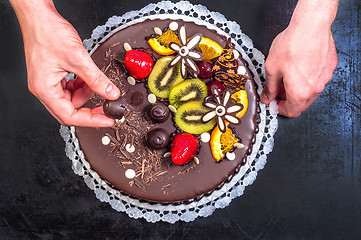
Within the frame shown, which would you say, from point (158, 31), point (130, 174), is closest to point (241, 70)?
point (158, 31)

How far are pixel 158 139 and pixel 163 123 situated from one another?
14 centimetres

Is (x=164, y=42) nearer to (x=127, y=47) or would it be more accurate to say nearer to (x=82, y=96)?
(x=127, y=47)

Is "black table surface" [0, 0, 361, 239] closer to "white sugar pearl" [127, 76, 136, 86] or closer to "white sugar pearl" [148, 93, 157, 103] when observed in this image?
"white sugar pearl" [127, 76, 136, 86]

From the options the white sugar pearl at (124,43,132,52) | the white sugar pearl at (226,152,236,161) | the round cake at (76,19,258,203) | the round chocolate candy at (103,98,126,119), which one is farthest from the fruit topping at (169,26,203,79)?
the white sugar pearl at (226,152,236,161)

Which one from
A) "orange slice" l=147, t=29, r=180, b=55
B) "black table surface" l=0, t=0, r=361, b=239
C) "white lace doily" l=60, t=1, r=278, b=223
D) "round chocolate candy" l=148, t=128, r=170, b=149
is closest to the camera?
"round chocolate candy" l=148, t=128, r=170, b=149

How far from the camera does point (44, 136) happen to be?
93.0 inches

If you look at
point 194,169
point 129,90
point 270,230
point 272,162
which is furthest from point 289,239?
point 129,90

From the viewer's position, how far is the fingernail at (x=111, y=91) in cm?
174

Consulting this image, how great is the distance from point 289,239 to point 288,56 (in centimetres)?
142

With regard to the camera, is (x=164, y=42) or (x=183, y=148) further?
(x=164, y=42)

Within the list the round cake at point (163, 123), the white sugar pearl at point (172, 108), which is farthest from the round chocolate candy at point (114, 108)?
the white sugar pearl at point (172, 108)

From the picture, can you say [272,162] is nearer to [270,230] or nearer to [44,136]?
[270,230]

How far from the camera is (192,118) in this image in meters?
1.95

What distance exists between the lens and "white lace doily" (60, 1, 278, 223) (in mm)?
2162
